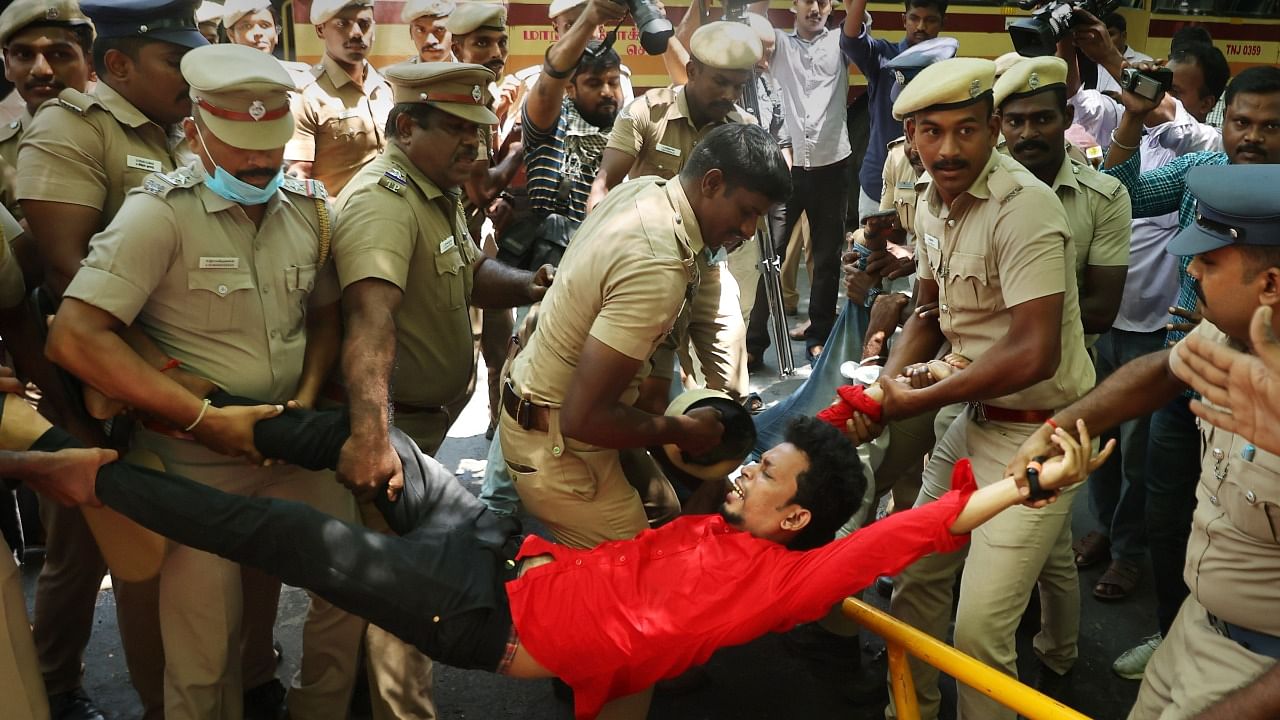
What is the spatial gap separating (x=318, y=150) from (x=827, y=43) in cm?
418

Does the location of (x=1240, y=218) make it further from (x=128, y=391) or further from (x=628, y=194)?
(x=128, y=391)

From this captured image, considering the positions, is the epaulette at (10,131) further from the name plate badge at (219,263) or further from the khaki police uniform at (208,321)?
the name plate badge at (219,263)

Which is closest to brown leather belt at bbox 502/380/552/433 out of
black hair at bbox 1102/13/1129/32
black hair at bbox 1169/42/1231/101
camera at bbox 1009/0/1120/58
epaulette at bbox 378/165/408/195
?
epaulette at bbox 378/165/408/195

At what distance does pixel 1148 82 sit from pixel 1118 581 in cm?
211

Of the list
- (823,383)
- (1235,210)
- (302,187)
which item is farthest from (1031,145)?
(302,187)

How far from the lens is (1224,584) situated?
2.54 metres

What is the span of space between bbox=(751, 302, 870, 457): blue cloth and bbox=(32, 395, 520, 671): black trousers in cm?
147

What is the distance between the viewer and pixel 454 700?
3.89 meters

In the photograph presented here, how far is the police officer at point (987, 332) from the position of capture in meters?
3.21

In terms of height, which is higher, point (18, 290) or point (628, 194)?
point (628, 194)

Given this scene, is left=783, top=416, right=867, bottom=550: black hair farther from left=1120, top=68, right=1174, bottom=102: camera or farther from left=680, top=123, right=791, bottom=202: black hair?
left=1120, top=68, right=1174, bottom=102: camera

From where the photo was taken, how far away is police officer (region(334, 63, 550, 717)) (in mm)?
3242

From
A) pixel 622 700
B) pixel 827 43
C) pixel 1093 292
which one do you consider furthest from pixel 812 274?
pixel 622 700

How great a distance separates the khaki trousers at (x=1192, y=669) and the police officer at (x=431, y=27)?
5.02 meters
